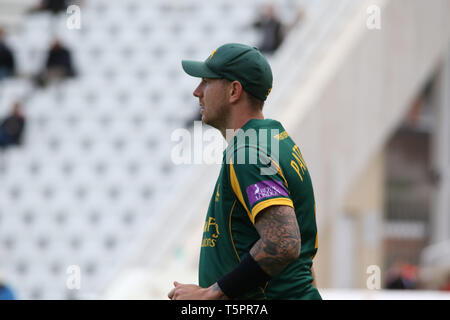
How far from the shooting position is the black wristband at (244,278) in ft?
7.19

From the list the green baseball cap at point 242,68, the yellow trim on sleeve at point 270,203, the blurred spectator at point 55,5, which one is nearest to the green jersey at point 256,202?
the yellow trim on sleeve at point 270,203

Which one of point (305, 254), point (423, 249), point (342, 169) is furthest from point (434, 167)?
point (305, 254)

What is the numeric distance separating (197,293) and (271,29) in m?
10.1

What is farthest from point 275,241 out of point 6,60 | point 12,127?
point 6,60

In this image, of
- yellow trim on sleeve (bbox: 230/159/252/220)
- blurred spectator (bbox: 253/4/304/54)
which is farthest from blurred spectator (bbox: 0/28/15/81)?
yellow trim on sleeve (bbox: 230/159/252/220)

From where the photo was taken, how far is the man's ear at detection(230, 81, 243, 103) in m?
2.38

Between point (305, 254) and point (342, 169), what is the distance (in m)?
8.89

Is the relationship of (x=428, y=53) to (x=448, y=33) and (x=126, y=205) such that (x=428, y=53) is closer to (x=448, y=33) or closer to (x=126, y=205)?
(x=448, y=33)

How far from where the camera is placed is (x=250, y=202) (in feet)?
7.24

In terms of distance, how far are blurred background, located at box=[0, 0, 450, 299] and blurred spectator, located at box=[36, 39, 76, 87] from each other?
3 cm

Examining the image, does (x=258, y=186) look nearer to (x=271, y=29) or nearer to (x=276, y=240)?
(x=276, y=240)

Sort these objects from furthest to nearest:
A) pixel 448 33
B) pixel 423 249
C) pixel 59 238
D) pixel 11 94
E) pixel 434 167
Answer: pixel 423 249
pixel 434 167
pixel 448 33
pixel 11 94
pixel 59 238

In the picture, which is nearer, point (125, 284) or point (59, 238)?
point (125, 284)
